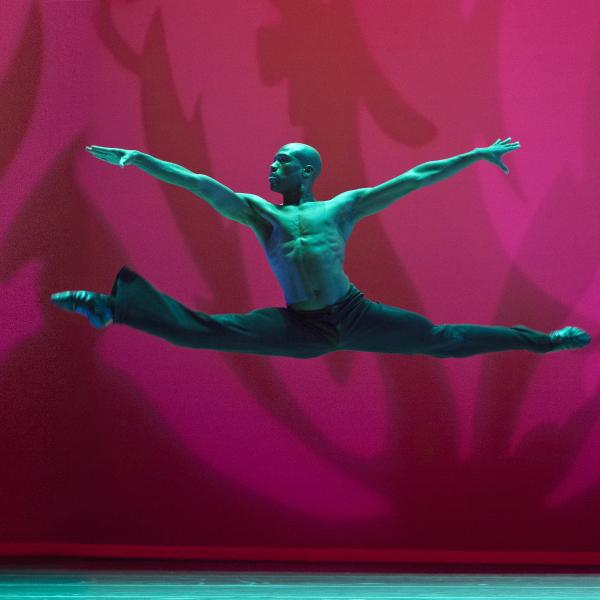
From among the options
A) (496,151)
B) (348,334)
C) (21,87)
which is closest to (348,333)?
(348,334)

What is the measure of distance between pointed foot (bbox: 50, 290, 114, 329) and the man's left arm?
1310 mm

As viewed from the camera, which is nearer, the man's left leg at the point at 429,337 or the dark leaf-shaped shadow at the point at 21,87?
the man's left leg at the point at 429,337

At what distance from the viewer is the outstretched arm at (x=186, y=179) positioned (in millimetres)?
4305

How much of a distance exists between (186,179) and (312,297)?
785mm

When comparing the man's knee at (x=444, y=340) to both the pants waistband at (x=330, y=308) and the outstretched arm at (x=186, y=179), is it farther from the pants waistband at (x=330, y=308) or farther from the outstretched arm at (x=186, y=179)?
the outstretched arm at (x=186, y=179)

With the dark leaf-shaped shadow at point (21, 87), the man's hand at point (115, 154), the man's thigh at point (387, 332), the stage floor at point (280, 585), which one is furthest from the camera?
the dark leaf-shaped shadow at point (21, 87)

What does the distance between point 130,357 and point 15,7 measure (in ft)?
8.14

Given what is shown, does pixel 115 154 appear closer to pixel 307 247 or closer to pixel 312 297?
pixel 307 247

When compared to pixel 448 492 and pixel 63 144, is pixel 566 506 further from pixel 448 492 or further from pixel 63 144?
pixel 63 144

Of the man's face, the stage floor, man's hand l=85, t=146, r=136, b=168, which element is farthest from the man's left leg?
the stage floor

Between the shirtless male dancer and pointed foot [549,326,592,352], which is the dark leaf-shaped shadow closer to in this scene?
the shirtless male dancer

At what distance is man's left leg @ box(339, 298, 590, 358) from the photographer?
4473 millimetres

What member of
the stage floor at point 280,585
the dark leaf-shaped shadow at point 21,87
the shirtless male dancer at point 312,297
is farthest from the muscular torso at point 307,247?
the dark leaf-shaped shadow at point 21,87

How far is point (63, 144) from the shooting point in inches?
264
